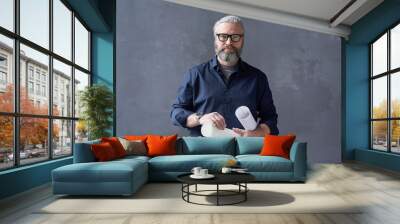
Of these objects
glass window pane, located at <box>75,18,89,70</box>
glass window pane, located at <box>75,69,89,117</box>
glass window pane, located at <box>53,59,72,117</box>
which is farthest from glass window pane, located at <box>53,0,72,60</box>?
glass window pane, located at <box>75,69,89,117</box>

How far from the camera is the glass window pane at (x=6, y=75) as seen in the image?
4.68m

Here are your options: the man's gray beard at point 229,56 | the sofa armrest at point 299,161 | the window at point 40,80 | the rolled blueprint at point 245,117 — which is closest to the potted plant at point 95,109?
the window at point 40,80

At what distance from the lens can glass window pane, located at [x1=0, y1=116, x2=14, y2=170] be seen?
4.67 m

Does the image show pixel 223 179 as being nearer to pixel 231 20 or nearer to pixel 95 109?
pixel 95 109

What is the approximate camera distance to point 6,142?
4.78 metres

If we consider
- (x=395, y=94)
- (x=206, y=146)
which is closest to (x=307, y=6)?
(x=395, y=94)

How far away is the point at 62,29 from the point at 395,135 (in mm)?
6671

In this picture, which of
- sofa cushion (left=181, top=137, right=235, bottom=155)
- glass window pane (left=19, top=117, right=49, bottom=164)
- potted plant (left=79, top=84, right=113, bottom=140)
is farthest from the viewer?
potted plant (left=79, top=84, right=113, bottom=140)

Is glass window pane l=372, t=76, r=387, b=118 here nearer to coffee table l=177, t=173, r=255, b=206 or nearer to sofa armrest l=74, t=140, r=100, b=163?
coffee table l=177, t=173, r=255, b=206

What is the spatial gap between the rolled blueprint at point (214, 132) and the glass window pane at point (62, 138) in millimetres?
2425

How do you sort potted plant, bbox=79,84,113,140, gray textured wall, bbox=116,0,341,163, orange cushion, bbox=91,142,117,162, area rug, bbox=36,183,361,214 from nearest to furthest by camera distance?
1. area rug, bbox=36,183,361,214
2. orange cushion, bbox=91,142,117,162
3. potted plant, bbox=79,84,113,140
4. gray textured wall, bbox=116,0,341,163

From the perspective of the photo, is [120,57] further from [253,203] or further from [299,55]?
[253,203]

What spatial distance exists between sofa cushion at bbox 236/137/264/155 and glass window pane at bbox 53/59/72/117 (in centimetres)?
302

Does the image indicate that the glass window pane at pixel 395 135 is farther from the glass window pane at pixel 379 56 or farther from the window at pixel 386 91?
the glass window pane at pixel 379 56
